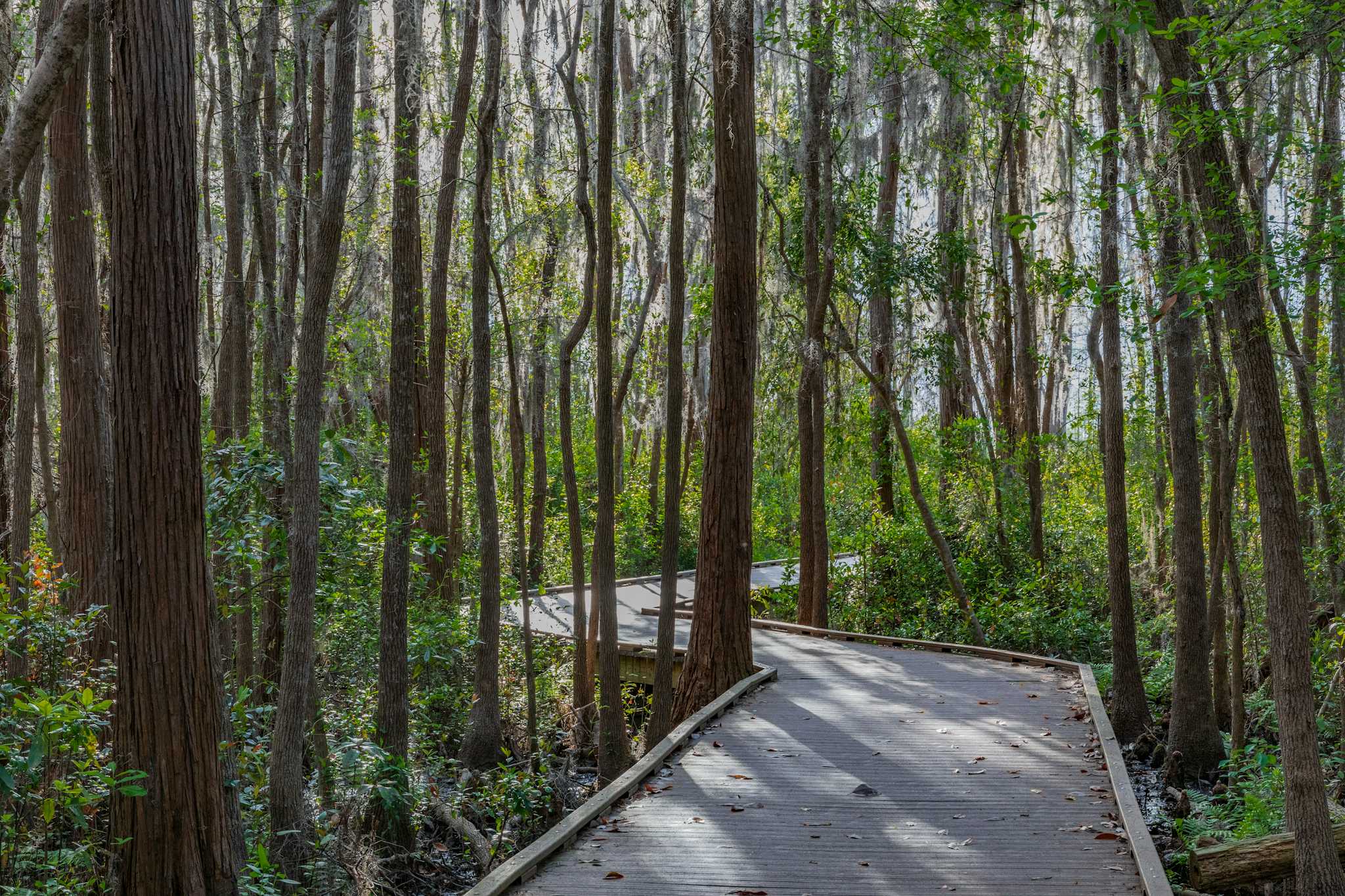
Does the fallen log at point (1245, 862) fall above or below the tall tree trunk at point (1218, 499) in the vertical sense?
below

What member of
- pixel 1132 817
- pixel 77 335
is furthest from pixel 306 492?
pixel 1132 817

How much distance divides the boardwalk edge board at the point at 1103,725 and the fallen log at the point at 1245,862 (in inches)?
22.8

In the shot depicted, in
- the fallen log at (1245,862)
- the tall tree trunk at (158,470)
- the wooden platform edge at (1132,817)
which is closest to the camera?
the wooden platform edge at (1132,817)

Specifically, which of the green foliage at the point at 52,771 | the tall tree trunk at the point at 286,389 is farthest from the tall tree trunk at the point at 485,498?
the green foliage at the point at 52,771

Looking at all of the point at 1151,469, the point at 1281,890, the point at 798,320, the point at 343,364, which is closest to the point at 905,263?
the point at 798,320

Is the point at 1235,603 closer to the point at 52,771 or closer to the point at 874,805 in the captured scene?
the point at 874,805

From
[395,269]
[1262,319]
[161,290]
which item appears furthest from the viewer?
[395,269]

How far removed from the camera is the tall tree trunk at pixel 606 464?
10.0 m

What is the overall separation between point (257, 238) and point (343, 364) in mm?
5810

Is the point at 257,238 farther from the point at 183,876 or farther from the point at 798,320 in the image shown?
the point at 798,320

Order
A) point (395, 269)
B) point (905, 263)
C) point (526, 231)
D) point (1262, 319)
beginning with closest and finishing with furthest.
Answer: point (1262, 319), point (395, 269), point (905, 263), point (526, 231)

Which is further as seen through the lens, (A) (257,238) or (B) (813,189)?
(B) (813,189)

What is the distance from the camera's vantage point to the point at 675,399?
10062mm

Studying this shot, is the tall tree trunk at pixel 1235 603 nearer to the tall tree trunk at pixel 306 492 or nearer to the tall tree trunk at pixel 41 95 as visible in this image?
the tall tree trunk at pixel 306 492
